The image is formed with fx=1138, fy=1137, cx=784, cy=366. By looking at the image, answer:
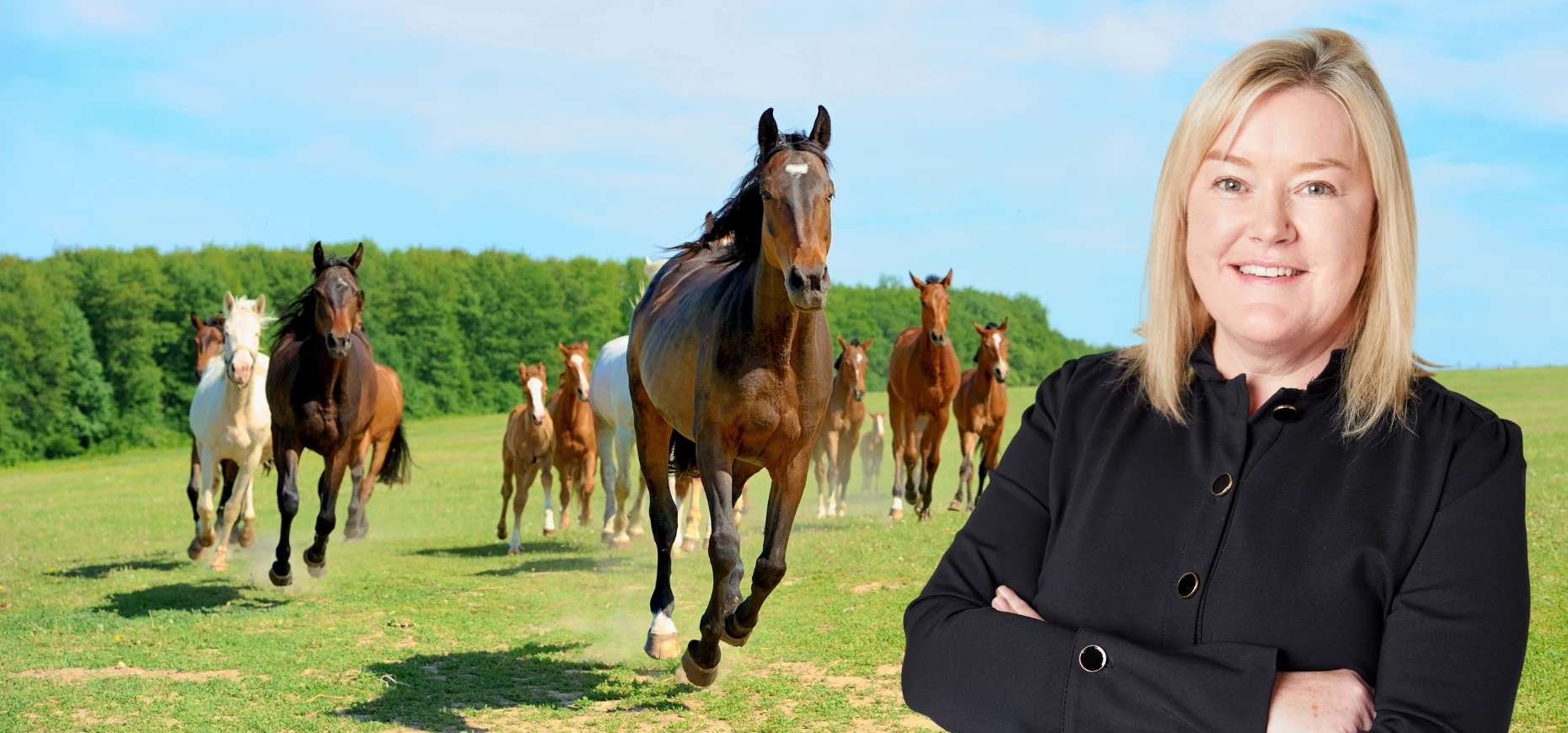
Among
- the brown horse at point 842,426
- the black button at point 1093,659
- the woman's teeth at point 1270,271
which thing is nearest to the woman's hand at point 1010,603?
the black button at point 1093,659

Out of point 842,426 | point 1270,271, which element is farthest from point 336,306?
point 842,426

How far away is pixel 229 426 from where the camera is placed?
484 inches

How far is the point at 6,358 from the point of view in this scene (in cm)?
3888

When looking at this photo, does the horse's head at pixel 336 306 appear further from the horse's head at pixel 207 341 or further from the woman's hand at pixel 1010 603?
the woman's hand at pixel 1010 603

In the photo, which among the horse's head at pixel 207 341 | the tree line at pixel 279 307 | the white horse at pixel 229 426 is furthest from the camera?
the tree line at pixel 279 307

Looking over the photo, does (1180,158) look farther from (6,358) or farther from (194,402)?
(6,358)

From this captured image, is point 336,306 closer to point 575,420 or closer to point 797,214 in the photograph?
point 575,420

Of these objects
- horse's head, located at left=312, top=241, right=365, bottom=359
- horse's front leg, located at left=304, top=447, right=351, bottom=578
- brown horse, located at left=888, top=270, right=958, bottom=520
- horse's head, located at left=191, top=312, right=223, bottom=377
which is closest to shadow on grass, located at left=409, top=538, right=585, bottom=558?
horse's front leg, located at left=304, top=447, right=351, bottom=578

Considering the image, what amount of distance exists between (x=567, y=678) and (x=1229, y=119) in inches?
258

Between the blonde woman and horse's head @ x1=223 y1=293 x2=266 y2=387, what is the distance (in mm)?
10758

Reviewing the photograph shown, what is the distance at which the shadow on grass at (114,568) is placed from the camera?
42.2 feet

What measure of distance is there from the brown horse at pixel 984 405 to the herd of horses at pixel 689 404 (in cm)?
3

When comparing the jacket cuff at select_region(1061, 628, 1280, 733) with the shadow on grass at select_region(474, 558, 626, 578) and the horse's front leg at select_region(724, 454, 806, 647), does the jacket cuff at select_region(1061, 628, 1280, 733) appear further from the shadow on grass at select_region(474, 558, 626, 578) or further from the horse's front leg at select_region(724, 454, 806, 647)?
the shadow on grass at select_region(474, 558, 626, 578)

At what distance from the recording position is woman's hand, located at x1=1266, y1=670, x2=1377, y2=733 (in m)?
1.81
